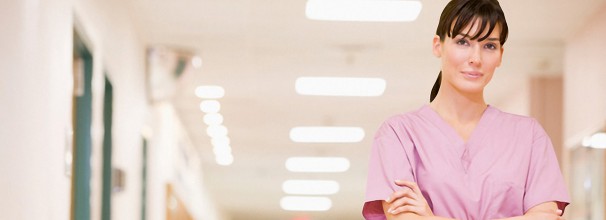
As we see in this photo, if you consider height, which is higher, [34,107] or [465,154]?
[34,107]

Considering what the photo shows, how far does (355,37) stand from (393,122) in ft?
19.5

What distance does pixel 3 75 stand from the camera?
11.9ft

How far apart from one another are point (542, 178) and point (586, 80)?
18.2 feet

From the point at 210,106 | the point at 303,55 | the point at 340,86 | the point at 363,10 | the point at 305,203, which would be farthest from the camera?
the point at 305,203

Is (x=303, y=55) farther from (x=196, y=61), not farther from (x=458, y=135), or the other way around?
(x=458, y=135)

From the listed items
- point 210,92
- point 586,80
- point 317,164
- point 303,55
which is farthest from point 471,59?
point 317,164

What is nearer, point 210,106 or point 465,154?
point 465,154

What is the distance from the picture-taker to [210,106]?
1105cm

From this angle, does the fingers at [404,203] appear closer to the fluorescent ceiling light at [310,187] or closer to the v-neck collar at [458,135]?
the v-neck collar at [458,135]

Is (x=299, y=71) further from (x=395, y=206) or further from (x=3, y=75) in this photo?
(x=395, y=206)

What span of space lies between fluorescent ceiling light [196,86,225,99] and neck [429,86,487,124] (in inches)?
307

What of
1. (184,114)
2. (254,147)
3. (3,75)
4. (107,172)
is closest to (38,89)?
(3,75)

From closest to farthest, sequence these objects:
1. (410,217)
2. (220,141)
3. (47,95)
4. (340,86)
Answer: (410,217), (47,95), (340,86), (220,141)

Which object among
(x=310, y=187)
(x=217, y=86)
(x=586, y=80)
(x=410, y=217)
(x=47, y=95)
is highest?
(x=310, y=187)
